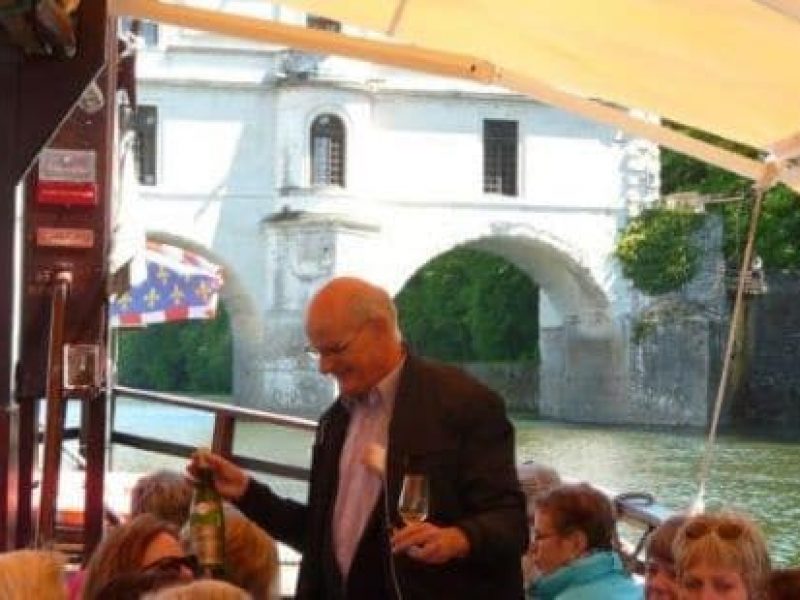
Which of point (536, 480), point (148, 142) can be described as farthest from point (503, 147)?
point (536, 480)

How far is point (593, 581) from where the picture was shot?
248cm

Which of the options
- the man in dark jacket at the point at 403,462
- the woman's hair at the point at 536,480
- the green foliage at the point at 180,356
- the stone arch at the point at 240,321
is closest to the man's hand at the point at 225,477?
the man in dark jacket at the point at 403,462

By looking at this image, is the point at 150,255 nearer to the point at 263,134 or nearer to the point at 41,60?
the point at 41,60

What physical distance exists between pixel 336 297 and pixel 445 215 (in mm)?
25760

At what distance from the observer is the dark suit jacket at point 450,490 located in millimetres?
2037

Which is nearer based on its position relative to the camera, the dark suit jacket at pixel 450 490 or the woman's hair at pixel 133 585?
the woman's hair at pixel 133 585

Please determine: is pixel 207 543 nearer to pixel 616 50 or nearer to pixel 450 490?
pixel 450 490

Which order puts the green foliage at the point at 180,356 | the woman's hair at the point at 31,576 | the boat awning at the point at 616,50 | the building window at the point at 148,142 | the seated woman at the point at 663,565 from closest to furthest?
the woman's hair at the point at 31,576, the seated woman at the point at 663,565, the boat awning at the point at 616,50, the building window at the point at 148,142, the green foliage at the point at 180,356

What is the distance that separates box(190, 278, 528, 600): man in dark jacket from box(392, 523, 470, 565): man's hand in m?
0.03

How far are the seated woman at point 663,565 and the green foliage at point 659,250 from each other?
24625 millimetres

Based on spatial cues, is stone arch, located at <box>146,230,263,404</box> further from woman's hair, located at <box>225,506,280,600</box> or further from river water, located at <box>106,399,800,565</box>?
woman's hair, located at <box>225,506,280,600</box>

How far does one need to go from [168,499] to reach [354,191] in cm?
2479

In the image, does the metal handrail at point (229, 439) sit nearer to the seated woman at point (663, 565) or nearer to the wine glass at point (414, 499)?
the seated woman at point (663, 565)

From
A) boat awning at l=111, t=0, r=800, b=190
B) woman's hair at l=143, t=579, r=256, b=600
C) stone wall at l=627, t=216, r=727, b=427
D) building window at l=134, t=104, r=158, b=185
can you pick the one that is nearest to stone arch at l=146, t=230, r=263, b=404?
building window at l=134, t=104, r=158, b=185
